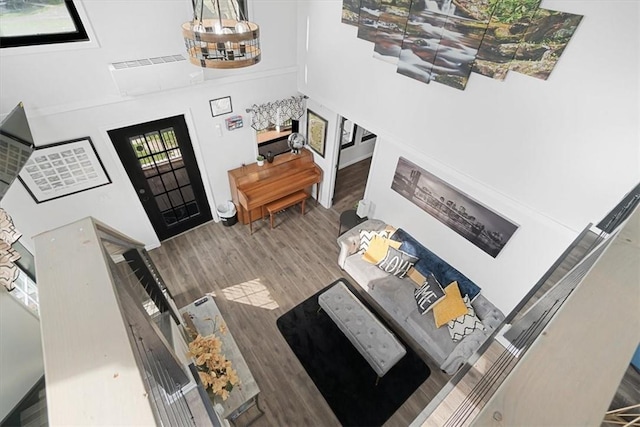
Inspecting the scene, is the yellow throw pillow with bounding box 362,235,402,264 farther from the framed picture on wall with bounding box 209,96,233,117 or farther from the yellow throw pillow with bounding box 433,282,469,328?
the framed picture on wall with bounding box 209,96,233,117

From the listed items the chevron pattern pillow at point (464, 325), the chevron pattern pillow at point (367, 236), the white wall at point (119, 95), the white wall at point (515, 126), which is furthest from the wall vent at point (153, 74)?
the chevron pattern pillow at point (464, 325)

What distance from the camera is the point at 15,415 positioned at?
3.59 feet

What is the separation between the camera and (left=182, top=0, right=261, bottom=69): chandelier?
5.69ft

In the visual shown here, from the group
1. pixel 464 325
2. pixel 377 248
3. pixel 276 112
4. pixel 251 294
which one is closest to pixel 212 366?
pixel 251 294

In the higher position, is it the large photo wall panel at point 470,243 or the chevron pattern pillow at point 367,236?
the large photo wall panel at point 470,243

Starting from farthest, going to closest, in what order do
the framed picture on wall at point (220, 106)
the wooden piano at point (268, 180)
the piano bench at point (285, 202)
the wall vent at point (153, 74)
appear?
the piano bench at point (285, 202)
the wooden piano at point (268, 180)
the framed picture on wall at point (220, 106)
the wall vent at point (153, 74)

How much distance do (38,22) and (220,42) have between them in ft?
7.74

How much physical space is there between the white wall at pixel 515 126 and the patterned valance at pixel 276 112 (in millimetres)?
484

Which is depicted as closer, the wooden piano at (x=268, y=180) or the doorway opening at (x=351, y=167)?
the wooden piano at (x=268, y=180)

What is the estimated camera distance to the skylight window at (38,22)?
8.52ft

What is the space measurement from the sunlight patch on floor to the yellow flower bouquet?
184 cm

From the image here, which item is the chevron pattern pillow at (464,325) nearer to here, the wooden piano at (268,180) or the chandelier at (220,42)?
the wooden piano at (268,180)

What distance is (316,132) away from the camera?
501 centimetres

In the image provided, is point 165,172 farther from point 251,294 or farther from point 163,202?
point 251,294
